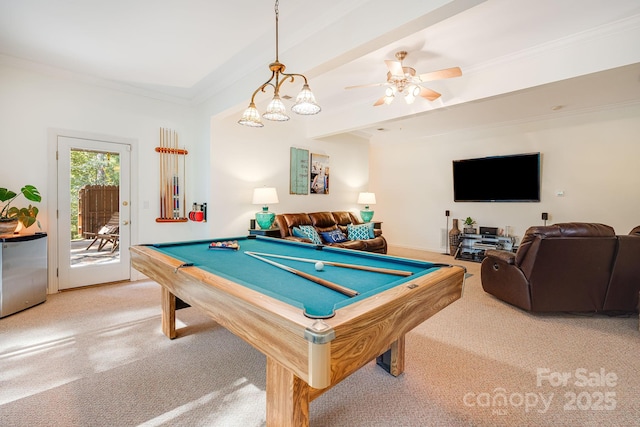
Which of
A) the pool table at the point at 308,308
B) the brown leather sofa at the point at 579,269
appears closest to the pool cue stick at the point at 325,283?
the pool table at the point at 308,308

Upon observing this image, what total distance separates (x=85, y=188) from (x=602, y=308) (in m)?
6.04

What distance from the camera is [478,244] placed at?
5.52 meters

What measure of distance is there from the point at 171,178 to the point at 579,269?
514 centimetres

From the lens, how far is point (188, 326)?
103 inches

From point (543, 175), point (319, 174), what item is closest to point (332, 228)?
point (319, 174)

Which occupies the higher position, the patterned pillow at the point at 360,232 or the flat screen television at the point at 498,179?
the flat screen television at the point at 498,179

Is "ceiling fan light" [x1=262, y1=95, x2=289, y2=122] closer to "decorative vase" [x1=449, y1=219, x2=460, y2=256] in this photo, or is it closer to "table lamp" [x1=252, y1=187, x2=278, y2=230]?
"table lamp" [x1=252, y1=187, x2=278, y2=230]

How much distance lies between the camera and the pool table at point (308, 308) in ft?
3.03

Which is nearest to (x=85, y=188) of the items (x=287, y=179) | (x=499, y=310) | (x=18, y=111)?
(x=18, y=111)

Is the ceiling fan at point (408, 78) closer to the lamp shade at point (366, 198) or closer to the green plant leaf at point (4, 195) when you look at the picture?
the lamp shade at point (366, 198)

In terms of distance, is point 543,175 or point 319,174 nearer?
point 543,175

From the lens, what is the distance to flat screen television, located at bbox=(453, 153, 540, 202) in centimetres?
514

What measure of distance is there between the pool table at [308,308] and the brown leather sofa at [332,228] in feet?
8.14

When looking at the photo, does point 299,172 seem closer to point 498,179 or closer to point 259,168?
point 259,168
